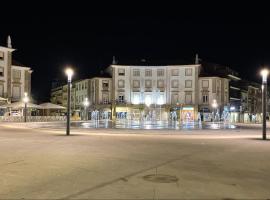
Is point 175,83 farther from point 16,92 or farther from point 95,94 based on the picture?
point 16,92

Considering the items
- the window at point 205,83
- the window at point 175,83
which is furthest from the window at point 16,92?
the window at point 205,83

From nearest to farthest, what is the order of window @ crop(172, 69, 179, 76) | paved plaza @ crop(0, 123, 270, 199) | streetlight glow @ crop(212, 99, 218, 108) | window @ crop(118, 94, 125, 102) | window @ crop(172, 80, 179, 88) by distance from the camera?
paved plaza @ crop(0, 123, 270, 199)
streetlight glow @ crop(212, 99, 218, 108)
window @ crop(172, 69, 179, 76)
window @ crop(172, 80, 179, 88)
window @ crop(118, 94, 125, 102)

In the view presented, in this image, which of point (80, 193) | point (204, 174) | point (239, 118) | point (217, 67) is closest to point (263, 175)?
point (204, 174)

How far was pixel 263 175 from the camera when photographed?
8.95m

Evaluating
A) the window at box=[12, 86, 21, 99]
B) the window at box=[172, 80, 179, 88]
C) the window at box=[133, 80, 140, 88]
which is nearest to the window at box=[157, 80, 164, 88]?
the window at box=[172, 80, 179, 88]

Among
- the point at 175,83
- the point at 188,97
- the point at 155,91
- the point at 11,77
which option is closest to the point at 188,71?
the point at 175,83

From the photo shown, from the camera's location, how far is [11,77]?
61125 millimetres

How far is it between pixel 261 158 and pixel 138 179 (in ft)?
18.5

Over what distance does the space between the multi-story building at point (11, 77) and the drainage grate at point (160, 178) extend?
55.0 m

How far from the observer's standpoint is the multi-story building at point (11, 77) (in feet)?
194

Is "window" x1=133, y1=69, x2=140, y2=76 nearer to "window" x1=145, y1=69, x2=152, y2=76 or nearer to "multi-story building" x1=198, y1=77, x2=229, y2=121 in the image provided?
"window" x1=145, y1=69, x2=152, y2=76

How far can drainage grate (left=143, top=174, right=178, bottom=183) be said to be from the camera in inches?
319

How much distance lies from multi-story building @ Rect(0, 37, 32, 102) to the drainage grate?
2165 inches

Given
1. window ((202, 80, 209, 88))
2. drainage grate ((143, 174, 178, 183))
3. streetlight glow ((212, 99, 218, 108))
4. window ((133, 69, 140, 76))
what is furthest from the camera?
window ((133, 69, 140, 76))
